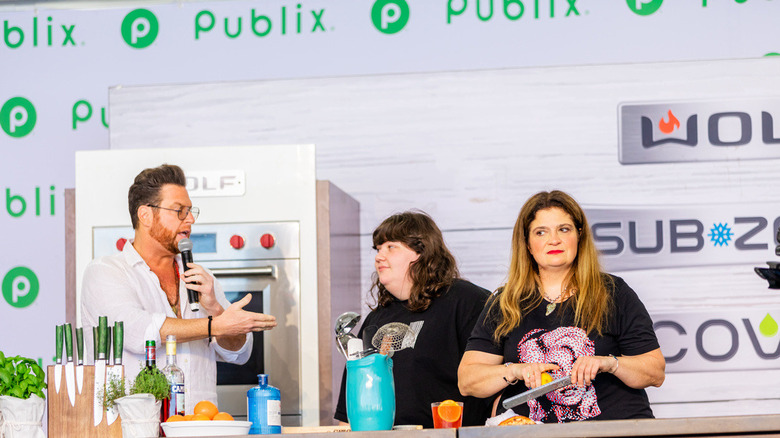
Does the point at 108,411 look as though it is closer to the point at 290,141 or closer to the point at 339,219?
the point at 339,219

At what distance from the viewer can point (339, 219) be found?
11.1 ft

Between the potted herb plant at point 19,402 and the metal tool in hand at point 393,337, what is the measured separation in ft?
3.00

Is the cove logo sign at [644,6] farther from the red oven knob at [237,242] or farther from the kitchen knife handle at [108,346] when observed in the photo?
the kitchen knife handle at [108,346]

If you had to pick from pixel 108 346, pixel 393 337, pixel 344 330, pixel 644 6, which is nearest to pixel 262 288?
pixel 393 337

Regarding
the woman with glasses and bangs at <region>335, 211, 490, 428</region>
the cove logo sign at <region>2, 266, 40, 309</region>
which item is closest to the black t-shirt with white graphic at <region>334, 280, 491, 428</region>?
the woman with glasses and bangs at <region>335, 211, 490, 428</region>

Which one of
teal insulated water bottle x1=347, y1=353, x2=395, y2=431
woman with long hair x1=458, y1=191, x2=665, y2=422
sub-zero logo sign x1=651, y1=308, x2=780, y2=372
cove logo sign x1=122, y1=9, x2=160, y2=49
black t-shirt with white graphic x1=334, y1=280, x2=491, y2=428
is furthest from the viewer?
cove logo sign x1=122, y1=9, x2=160, y2=49

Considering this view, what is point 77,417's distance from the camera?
6.75 feet

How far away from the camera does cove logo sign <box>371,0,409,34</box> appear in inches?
160

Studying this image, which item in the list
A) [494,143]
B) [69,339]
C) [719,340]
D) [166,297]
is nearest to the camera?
[69,339]

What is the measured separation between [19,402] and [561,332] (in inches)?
47.3

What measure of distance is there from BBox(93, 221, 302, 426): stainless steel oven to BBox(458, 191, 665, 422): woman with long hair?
96 cm

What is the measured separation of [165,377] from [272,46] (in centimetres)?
228

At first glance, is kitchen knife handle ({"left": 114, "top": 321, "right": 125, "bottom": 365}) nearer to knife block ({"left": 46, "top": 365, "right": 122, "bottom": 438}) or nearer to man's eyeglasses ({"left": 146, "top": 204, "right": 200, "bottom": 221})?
knife block ({"left": 46, "top": 365, "right": 122, "bottom": 438})

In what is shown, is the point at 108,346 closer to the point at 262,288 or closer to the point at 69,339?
the point at 69,339
